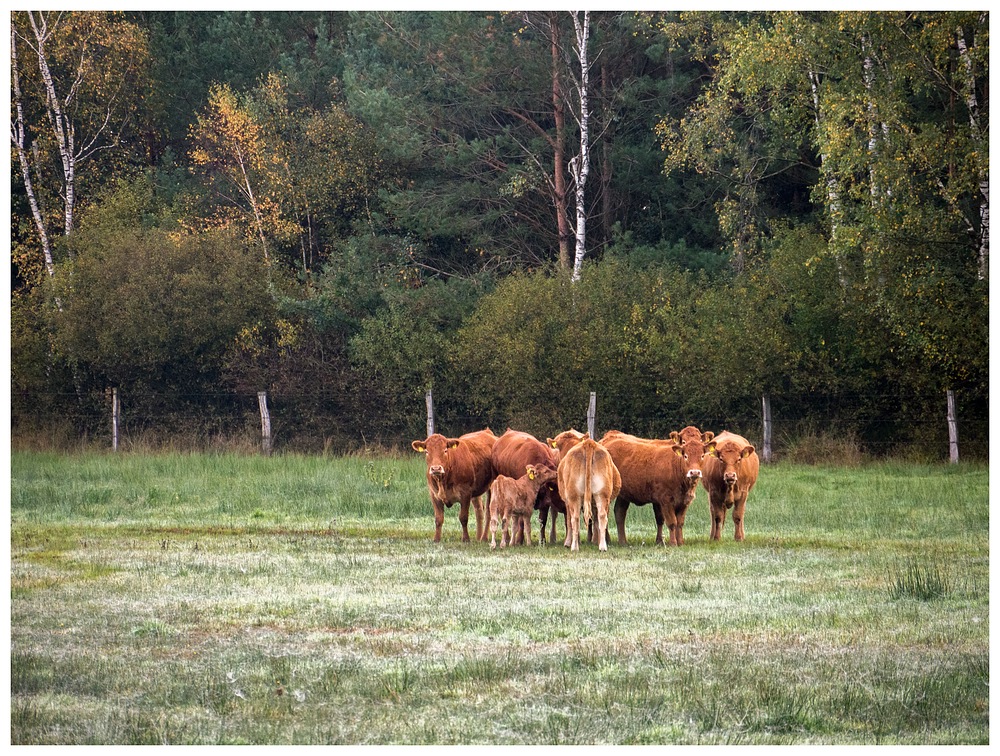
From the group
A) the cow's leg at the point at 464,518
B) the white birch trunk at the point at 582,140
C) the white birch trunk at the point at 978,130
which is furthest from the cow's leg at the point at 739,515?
the white birch trunk at the point at 582,140

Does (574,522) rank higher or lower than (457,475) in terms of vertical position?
lower

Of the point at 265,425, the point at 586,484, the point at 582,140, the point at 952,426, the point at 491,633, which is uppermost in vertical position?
the point at 582,140

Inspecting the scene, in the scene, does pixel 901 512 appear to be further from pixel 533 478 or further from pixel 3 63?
pixel 3 63

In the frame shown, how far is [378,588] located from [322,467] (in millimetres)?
12434

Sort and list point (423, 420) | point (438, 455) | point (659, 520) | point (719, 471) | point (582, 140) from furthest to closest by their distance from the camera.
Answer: point (582, 140) < point (423, 420) < point (719, 471) < point (438, 455) < point (659, 520)

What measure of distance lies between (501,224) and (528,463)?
71.4 ft

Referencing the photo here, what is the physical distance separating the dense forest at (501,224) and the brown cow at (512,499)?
11398mm

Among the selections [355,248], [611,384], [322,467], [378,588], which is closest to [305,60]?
[355,248]

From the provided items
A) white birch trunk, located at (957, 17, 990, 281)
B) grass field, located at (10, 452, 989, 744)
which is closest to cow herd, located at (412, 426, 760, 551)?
grass field, located at (10, 452, 989, 744)

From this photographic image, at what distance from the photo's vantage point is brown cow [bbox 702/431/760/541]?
15922 millimetres

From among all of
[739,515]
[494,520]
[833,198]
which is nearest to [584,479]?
[494,520]

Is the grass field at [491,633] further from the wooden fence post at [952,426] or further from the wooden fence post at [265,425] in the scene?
the wooden fence post at [265,425]

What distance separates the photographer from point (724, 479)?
51.7ft

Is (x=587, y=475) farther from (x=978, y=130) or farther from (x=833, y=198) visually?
(x=833, y=198)
